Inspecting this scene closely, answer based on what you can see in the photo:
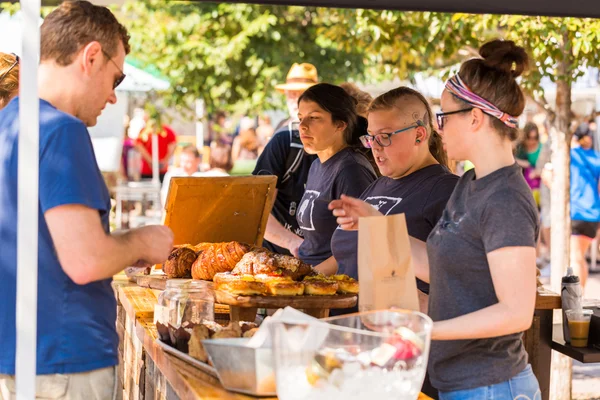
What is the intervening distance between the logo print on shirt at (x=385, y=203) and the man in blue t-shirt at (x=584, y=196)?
18.0ft

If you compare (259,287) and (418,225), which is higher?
(418,225)

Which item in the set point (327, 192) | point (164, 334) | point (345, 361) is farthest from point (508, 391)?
point (327, 192)

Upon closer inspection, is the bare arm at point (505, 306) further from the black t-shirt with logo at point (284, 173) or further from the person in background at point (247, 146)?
the person in background at point (247, 146)

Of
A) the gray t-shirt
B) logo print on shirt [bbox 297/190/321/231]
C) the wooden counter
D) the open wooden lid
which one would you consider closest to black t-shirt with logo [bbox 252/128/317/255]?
the open wooden lid

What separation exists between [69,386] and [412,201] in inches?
61.6

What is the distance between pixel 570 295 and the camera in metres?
3.92

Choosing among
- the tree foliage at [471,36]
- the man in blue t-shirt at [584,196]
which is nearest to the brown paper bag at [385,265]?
the tree foliage at [471,36]

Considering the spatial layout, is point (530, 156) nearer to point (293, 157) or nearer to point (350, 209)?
point (293, 157)

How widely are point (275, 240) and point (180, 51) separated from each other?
7043mm

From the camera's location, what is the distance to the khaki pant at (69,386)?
7.45ft

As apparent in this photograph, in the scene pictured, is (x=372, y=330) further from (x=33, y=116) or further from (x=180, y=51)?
(x=180, y=51)

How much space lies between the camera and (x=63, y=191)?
213cm

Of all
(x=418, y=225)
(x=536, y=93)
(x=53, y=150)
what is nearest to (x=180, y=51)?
(x=536, y=93)

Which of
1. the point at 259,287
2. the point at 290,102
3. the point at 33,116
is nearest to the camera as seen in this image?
the point at 33,116
